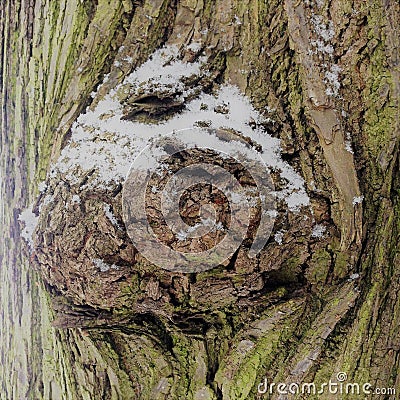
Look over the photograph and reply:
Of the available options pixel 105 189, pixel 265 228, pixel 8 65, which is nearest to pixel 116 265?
pixel 105 189

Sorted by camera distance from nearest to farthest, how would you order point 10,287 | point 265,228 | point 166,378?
point 265,228
point 166,378
point 10,287

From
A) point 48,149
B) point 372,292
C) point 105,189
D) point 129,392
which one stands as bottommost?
point 129,392

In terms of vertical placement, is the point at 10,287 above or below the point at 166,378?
above

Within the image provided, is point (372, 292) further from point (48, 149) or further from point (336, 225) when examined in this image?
point (48, 149)

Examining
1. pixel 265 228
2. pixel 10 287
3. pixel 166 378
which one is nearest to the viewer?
pixel 265 228

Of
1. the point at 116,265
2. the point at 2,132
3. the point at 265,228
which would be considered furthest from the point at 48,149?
the point at 265,228

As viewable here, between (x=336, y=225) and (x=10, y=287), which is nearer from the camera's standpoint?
(x=336, y=225)
